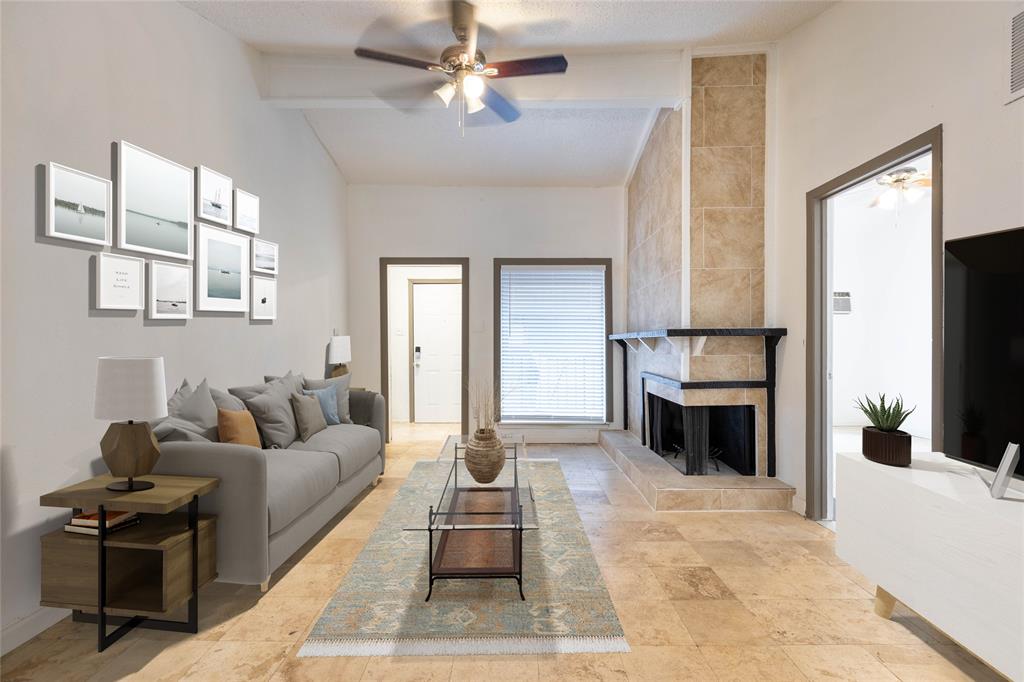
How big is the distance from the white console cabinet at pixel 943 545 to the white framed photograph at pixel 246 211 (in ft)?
13.3

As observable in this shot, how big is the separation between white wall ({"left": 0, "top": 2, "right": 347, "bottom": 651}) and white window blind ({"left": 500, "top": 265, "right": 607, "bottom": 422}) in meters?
3.14

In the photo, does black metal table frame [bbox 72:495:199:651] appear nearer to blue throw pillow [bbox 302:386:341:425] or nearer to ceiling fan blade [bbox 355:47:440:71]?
blue throw pillow [bbox 302:386:341:425]

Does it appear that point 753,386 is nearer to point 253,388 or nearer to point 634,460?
point 634,460

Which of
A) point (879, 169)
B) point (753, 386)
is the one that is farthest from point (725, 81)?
point (753, 386)

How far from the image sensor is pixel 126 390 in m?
2.00

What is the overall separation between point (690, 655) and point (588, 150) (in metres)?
4.65

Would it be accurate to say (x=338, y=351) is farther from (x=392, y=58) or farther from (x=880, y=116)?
(x=880, y=116)

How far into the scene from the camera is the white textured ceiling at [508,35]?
3.20m

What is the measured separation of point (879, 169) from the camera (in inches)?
109

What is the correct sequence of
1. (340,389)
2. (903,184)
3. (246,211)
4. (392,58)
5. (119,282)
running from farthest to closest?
1. (903,184)
2. (340,389)
3. (246,211)
4. (392,58)
5. (119,282)

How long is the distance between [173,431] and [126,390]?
563 millimetres

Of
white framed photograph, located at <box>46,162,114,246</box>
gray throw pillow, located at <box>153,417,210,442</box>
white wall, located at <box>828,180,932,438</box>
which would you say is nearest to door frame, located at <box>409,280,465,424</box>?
gray throw pillow, located at <box>153,417,210,442</box>

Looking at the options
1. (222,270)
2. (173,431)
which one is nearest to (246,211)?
(222,270)

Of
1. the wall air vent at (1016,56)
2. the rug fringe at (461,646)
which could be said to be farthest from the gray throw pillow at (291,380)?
the wall air vent at (1016,56)
